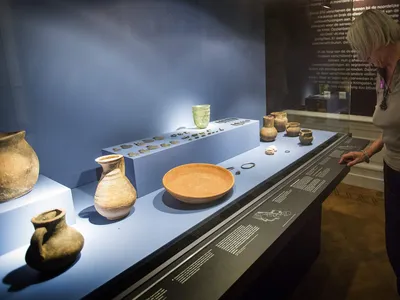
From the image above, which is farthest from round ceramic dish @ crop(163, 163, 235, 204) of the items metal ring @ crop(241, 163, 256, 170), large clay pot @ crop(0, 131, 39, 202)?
large clay pot @ crop(0, 131, 39, 202)

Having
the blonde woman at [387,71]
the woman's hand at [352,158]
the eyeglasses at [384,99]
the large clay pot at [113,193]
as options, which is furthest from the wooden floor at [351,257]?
the large clay pot at [113,193]

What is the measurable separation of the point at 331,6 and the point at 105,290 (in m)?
2.77

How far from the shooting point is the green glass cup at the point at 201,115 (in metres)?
2.03

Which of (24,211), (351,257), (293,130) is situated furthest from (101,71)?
(351,257)

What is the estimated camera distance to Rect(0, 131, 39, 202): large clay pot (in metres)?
1.15

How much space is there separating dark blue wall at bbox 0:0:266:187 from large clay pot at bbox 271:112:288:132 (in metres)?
0.50

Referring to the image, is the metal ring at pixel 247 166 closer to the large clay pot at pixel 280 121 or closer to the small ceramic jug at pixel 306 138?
the small ceramic jug at pixel 306 138

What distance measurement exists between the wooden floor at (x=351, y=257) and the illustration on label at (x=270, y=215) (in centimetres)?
79

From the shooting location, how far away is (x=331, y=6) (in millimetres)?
2732

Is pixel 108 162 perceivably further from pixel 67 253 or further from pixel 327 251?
pixel 327 251

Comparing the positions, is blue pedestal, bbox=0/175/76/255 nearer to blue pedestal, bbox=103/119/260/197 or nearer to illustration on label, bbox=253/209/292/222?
blue pedestal, bbox=103/119/260/197

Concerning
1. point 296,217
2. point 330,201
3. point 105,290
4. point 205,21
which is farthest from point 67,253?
point 330,201

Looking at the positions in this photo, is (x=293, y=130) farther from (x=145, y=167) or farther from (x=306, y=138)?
(x=145, y=167)

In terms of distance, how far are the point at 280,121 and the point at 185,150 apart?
1202 mm
